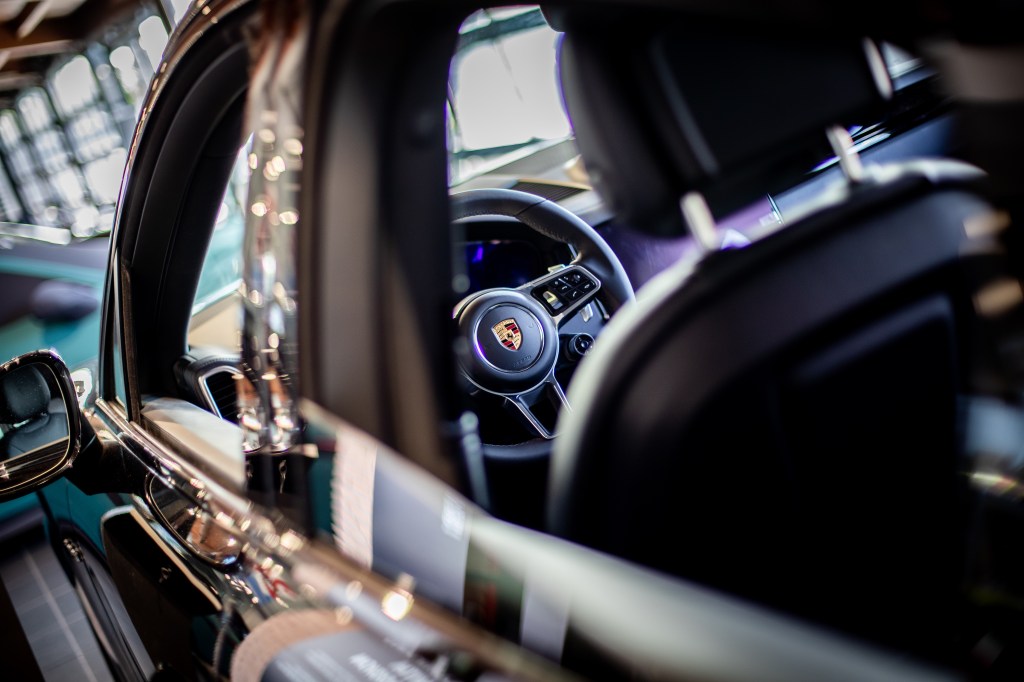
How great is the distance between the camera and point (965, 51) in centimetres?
53

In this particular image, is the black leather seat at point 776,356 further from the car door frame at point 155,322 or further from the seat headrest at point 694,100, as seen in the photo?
the car door frame at point 155,322

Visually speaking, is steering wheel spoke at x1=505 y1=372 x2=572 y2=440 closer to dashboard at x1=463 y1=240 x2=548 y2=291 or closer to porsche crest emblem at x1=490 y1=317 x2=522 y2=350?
porsche crest emblem at x1=490 y1=317 x2=522 y2=350

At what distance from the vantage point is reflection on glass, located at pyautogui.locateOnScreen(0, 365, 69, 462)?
1.53 meters

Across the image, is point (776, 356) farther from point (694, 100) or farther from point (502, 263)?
point (502, 263)

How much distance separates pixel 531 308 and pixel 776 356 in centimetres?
99

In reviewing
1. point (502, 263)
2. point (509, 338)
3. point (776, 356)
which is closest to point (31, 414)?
point (509, 338)

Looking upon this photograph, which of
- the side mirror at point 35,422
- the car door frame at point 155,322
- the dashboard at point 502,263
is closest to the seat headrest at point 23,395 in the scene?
the side mirror at point 35,422

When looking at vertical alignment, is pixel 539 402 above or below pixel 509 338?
below

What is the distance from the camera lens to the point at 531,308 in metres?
1.84

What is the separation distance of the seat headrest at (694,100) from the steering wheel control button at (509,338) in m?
0.95

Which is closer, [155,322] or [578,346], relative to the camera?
[155,322]

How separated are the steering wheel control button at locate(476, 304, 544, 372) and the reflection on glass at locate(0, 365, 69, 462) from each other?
869 millimetres

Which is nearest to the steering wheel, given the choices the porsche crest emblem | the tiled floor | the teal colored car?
the porsche crest emblem

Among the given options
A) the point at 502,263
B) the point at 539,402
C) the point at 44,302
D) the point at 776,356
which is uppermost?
the point at 44,302
